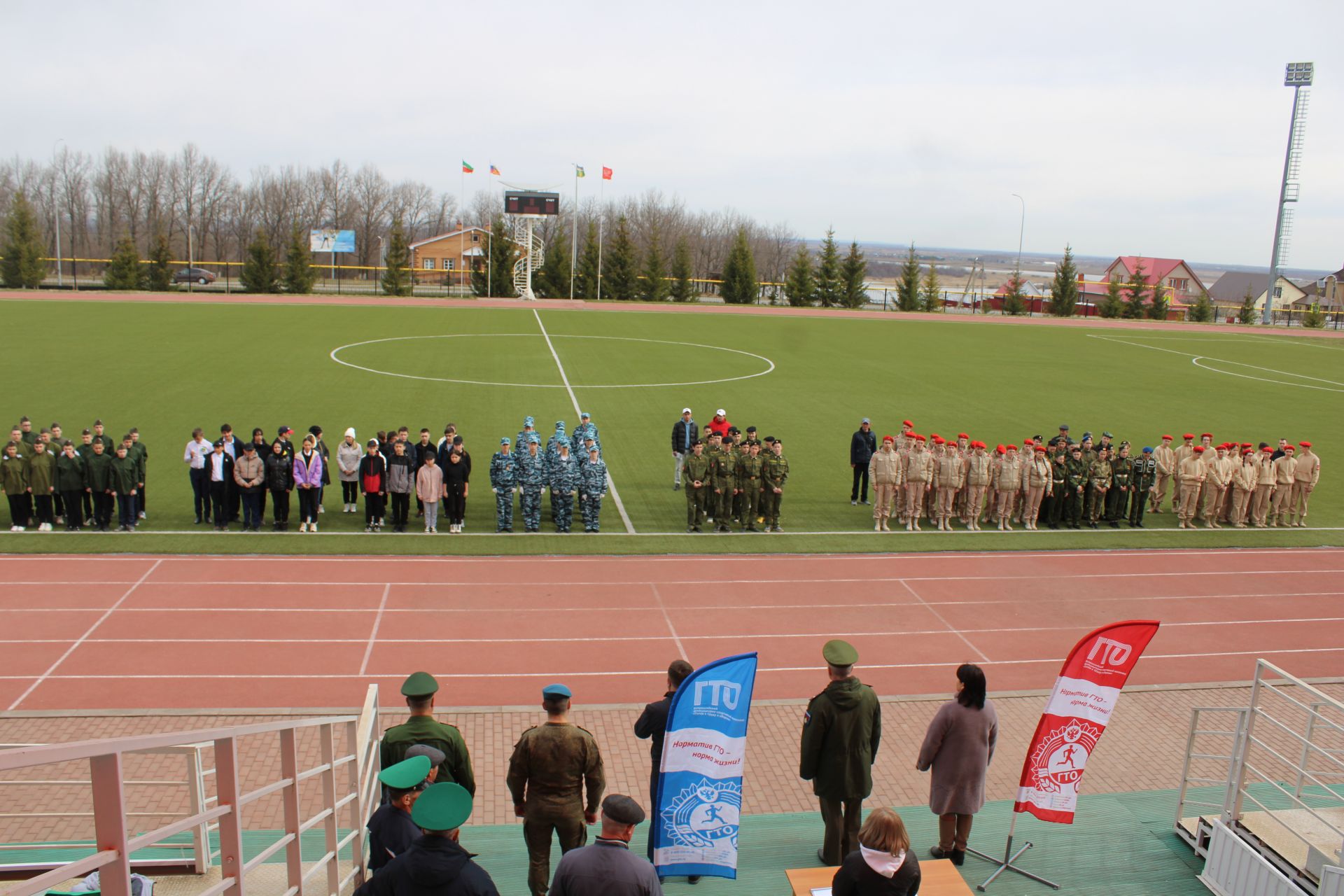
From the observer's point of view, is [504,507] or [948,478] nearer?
[504,507]

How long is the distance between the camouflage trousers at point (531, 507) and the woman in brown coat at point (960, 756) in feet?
35.2

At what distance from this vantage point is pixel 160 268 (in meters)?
65.2

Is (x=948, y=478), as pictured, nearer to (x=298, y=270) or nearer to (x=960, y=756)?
(x=960, y=756)

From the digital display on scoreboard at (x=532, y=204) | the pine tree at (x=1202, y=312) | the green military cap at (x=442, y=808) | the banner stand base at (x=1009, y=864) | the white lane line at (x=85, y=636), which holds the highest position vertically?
the digital display on scoreboard at (x=532, y=204)

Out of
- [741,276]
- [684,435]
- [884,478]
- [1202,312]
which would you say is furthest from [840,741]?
[1202,312]

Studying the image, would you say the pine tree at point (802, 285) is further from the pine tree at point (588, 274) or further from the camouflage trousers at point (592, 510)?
the camouflage trousers at point (592, 510)

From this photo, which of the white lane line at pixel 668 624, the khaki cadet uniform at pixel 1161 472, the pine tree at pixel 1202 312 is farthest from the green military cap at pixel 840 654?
the pine tree at pixel 1202 312

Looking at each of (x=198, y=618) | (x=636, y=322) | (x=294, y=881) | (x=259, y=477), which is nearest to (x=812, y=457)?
(x=259, y=477)

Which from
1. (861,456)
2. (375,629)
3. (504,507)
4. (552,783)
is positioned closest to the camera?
(552,783)

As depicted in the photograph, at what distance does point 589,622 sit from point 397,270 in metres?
61.4

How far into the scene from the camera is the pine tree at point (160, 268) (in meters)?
64.9

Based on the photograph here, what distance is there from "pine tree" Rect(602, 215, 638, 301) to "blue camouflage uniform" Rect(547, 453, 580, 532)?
5610 centimetres

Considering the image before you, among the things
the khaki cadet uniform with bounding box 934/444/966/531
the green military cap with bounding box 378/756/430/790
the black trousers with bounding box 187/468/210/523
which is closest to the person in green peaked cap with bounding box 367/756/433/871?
the green military cap with bounding box 378/756/430/790

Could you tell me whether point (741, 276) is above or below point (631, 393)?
above
